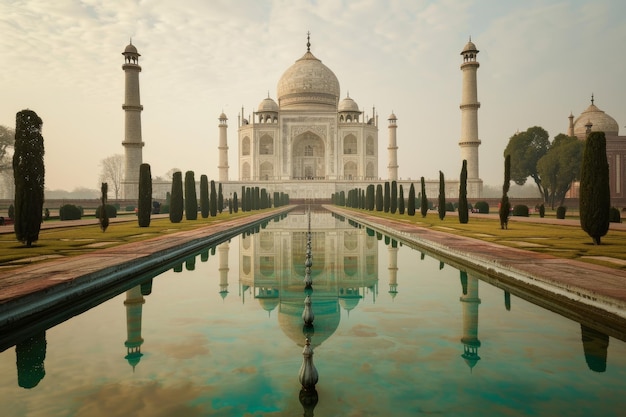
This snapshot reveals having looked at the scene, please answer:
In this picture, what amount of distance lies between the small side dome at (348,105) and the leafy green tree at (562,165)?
24560 mm

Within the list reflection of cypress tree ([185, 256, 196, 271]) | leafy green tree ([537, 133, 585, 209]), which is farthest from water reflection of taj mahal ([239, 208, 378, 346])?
leafy green tree ([537, 133, 585, 209])

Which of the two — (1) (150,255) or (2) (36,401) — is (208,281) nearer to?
(1) (150,255)

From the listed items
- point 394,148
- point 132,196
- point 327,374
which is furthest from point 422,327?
point 394,148

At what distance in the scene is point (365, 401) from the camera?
2.75m

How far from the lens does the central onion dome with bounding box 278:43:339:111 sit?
52.8 m

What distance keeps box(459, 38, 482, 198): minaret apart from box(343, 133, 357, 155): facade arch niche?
48.4ft

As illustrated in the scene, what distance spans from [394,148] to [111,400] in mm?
50537

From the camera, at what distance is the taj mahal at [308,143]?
45.9 m

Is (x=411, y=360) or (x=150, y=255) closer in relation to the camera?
(x=411, y=360)

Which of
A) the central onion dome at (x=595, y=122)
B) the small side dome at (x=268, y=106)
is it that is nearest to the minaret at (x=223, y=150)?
the small side dome at (x=268, y=106)

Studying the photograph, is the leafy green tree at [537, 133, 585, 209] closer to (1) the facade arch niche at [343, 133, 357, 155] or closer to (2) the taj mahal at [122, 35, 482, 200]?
(2) the taj mahal at [122, 35, 482, 200]

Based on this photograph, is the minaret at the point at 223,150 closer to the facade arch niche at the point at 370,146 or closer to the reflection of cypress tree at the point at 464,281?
the facade arch niche at the point at 370,146

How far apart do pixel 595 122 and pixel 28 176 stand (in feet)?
165

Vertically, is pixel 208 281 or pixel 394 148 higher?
pixel 394 148
